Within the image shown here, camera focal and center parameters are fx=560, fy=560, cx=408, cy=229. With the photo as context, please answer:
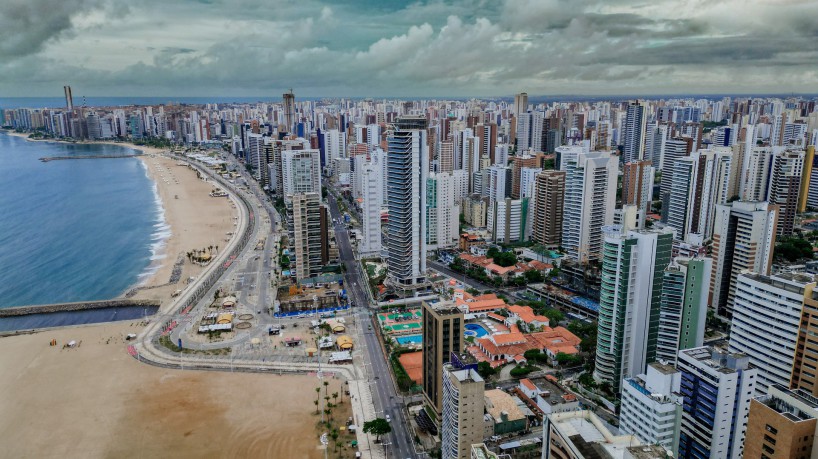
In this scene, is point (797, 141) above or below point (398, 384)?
above

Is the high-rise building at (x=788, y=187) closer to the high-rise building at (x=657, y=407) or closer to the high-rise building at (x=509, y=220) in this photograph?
the high-rise building at (x=509, y=220)

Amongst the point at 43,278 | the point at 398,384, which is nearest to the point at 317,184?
the point at 43,278

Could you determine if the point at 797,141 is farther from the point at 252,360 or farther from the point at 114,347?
the point at 114,347

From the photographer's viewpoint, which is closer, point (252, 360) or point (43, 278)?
point (252, 360)

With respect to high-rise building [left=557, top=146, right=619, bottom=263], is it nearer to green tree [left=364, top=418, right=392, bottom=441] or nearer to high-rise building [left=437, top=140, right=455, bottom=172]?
green tree [left=364, top=418, right=392, bottom=441]

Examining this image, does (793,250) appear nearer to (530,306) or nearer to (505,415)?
(530,306)

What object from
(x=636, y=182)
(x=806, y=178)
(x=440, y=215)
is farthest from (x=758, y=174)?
(x=440, y=215)

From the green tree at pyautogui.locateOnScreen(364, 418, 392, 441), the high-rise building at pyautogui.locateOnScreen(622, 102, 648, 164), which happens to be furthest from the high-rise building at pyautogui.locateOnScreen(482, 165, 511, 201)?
the green tree at pyautogui.locateOnScreen(364, 418, 392, 441)
